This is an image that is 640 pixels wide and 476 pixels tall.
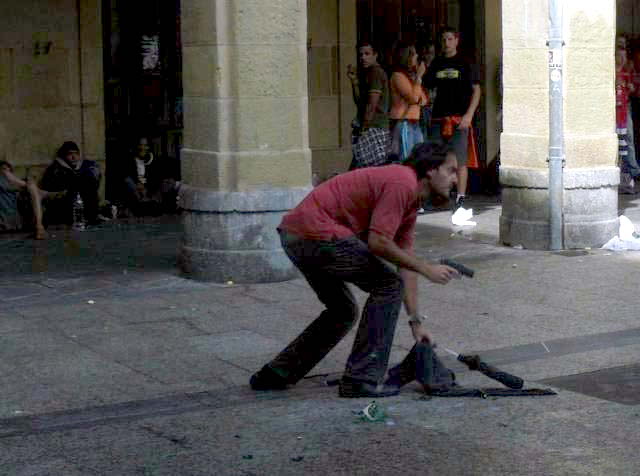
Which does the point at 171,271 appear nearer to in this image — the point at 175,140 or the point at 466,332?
the point at 466,332

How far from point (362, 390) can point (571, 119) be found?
5.52 metres

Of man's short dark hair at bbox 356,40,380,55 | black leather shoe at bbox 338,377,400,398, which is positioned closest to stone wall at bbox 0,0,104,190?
man's short dark hair at bbox 356,40,380,55

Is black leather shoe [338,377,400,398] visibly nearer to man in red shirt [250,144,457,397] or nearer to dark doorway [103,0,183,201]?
man in red shirt [250,144,457,397]

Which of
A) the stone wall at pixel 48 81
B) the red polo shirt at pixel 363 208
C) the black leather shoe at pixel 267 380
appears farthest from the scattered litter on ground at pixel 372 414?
the stone wall at pixel 48 81

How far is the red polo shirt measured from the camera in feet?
24.2

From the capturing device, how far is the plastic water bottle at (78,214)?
47.4 ft

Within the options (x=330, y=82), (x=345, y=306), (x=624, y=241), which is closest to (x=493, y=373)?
(x=345, y=306)

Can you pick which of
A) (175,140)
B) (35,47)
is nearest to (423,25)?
(175,140)

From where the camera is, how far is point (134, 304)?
10.6 m

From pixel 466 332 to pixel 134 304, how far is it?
98.2 inches

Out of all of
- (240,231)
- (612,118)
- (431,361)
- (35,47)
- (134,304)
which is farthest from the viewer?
(35,47)

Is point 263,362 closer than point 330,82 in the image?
Yes

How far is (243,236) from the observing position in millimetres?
11328

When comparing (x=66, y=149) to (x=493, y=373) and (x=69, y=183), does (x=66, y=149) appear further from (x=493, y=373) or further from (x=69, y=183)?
(x=493, y=373)
